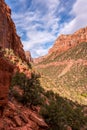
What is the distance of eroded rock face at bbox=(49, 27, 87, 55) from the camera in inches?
6195

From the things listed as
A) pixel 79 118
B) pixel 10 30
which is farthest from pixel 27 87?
pixel 10 30

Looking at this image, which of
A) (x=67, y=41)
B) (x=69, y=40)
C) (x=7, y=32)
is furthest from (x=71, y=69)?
(x=7, y=32)

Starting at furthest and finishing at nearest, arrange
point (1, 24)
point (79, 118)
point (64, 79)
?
point (64, 79) → point (1, 24) → point (79, 118)

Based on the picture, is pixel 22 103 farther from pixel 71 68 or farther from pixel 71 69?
pixel 71 68

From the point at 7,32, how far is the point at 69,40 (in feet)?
411

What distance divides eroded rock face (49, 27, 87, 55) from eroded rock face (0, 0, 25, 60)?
329 ft

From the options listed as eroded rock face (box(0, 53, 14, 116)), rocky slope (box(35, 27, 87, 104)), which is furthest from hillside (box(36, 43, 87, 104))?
eroded rock face (box(0, 53, 14, 116))

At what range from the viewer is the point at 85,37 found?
508 ft

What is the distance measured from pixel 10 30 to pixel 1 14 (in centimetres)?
511

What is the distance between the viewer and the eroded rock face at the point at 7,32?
1890 inches

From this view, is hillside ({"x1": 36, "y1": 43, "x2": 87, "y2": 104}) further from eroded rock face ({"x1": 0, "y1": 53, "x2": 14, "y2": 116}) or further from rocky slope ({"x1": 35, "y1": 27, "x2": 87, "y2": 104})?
eroded rock face ({"x1": 0, "y1": 53, "x2": 14, "y2": 116})

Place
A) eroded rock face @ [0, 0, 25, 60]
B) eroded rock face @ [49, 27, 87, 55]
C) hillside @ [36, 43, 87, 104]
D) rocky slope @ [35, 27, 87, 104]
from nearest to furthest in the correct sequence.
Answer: eroded rock face @ [0, 0, 25, 60], rocky slope @ [35, 27, 87, 104], hillside @ [36, 43, 87, 104], eroded rock face @ [49, 27, 87, 55]

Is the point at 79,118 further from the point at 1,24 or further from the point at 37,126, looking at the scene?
the point at 1,24

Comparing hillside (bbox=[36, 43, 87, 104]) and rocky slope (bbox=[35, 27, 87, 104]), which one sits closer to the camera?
rocky slope (bbox=[35, 27, 87, 104])
